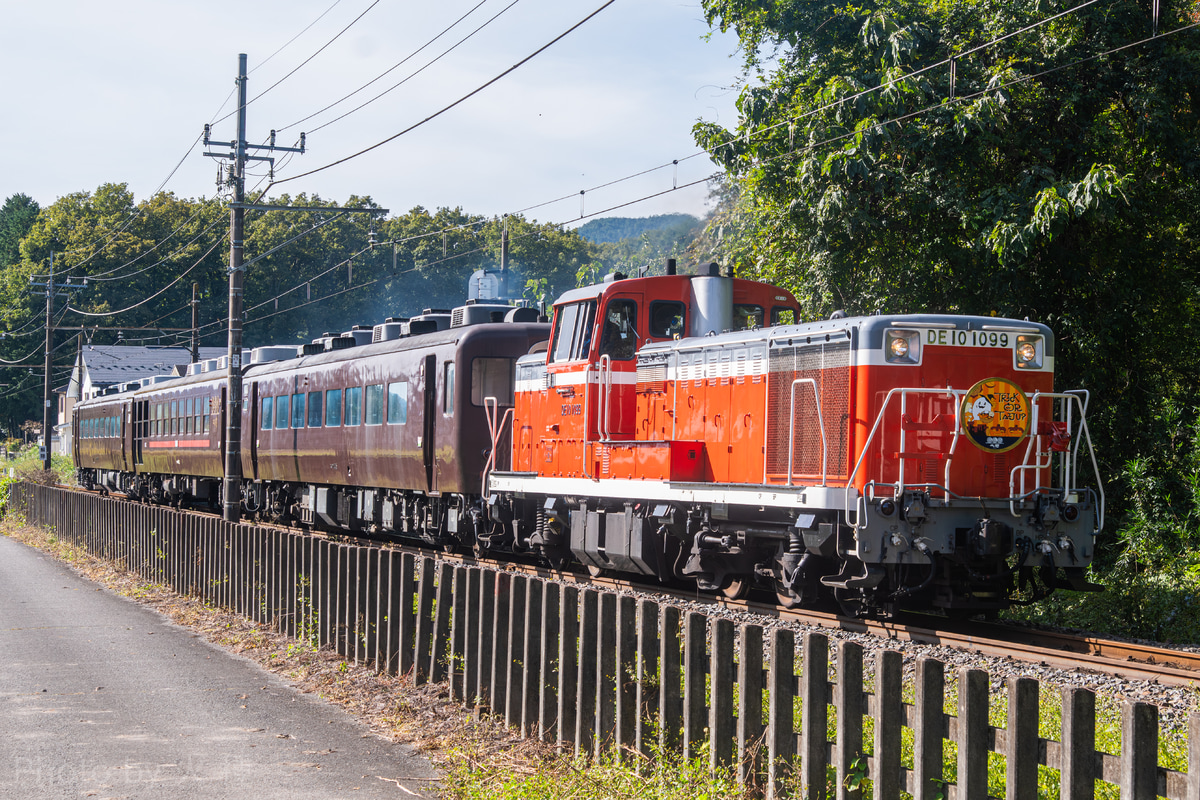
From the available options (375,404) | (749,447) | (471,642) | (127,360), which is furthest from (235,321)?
(127,360)

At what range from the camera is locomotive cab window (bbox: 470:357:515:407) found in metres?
16.2

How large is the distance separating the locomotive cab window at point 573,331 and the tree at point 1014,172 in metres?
4.26

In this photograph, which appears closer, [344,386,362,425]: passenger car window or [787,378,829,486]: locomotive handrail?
[787,378,829,486]: locomotive handrail

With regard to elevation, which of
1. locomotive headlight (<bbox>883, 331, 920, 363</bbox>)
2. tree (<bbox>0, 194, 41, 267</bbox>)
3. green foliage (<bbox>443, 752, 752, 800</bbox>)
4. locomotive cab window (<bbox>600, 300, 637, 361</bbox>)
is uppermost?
tree (<bbox>0, 194, 41, 267</bbox>)

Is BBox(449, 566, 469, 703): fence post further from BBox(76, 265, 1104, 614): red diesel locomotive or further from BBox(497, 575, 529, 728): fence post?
BBox(76, 265, 1104, 614): red diesel locomotive

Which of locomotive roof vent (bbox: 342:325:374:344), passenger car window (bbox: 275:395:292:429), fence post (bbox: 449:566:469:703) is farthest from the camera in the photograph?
passenger car window (bbox: 275:395:292:429)

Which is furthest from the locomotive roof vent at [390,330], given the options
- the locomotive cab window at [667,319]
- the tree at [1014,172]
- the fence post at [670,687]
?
the fence post at [670,687]

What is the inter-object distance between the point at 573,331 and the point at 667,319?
44.8 inches

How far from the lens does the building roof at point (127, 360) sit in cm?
7431

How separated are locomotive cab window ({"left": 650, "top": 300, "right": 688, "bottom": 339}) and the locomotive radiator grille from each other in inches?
83.7

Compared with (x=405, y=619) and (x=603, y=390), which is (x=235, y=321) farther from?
(x=405, y=619)

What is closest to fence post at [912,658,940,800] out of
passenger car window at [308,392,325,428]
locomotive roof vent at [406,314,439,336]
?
locomotive roof vent at [406,314,439,336]

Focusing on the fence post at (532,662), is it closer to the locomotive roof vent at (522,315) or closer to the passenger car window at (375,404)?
the locomotive roof vent at (522,315)

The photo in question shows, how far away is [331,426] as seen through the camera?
21.0 metres
